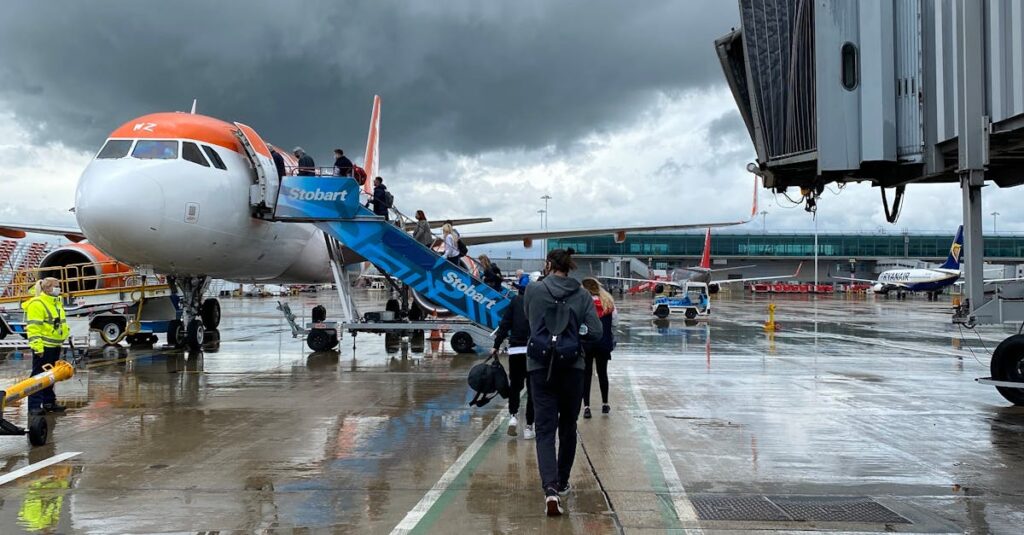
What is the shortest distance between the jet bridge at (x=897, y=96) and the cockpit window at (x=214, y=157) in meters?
8.23

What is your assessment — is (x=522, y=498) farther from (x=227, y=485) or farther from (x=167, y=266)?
(x=167, y=266)

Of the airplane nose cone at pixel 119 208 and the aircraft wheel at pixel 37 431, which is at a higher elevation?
the airplane nose cone at pixel 119 208

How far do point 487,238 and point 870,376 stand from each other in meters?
13.3

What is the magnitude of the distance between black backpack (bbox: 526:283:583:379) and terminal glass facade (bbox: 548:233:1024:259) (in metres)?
93.8

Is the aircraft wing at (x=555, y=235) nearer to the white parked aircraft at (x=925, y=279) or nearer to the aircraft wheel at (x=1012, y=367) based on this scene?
the aircraft wheel at (x=1012, y=367)

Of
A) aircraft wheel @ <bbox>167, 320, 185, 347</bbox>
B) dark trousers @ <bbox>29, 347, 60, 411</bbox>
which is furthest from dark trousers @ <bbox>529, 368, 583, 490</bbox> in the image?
aircraft wheel @ <bbox>167, 320, 185, 347</bbox>

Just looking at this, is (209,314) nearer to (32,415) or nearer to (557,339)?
(32,415)

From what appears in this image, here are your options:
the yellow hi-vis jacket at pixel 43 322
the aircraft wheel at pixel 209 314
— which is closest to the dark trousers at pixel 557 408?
the yellow hi-vis jacket at pixel 43 322

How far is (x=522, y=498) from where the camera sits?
5.00 meters

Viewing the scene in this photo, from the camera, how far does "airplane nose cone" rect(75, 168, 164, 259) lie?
10.9 meters

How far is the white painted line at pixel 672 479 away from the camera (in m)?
4.57

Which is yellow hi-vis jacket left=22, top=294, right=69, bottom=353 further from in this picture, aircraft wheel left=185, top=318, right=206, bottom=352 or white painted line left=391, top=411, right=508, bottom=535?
aircraft wheel left=185, top=318, right=206, bottom=352

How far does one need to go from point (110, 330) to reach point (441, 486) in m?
13.3

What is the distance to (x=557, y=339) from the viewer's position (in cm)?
489
